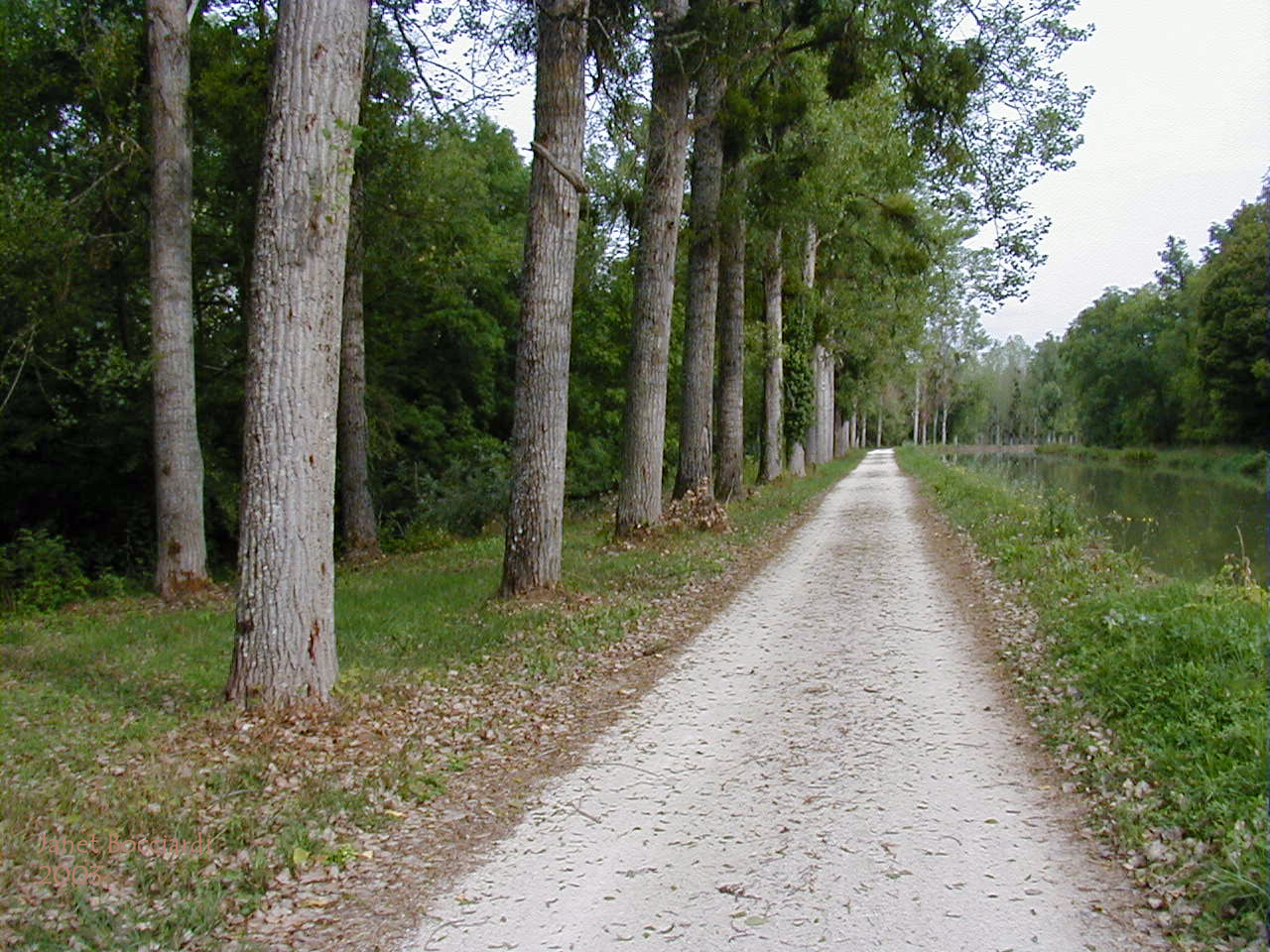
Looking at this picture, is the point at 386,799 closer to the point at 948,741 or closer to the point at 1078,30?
the point at 948,741

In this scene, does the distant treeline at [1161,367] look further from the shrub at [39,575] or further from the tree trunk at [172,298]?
the shrub at [39,575]

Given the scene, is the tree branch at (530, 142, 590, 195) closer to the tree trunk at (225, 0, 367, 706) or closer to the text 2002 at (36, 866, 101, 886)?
the tree trunk at (225, 0, 367, 706)

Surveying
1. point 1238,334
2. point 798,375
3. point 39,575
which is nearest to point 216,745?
point 39,575

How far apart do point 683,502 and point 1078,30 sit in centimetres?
932

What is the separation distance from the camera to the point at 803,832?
431cm

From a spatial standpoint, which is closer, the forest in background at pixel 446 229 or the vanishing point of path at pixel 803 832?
the vanishing point of path at pixel 803 832

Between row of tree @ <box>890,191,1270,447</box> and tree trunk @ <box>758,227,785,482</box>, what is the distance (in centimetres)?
1077

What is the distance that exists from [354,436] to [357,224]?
3845mm

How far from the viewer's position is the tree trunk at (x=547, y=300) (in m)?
9.27

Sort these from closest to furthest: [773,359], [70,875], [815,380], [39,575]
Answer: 1. [70,875]
2. [39,575]
3. [773,359]
4. [815,380]

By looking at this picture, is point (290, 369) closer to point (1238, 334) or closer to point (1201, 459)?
point (1238, 334)

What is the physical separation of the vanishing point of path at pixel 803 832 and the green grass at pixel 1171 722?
0.27 meters

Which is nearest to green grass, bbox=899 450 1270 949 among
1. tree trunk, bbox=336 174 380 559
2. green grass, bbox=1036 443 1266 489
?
tree trunk, bbox=336 174 380 559

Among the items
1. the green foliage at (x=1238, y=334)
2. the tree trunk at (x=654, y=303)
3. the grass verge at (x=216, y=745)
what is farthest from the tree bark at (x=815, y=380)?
the green foliage at (x=1238, y=334)
